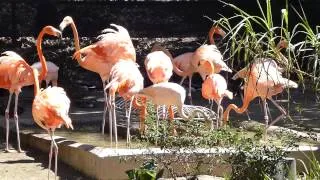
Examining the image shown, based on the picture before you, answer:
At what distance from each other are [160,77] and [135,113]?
2.73 ft

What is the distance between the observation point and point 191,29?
45.1 feet

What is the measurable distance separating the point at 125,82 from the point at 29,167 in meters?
1.17

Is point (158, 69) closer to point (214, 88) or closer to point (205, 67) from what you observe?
point (214, 88)

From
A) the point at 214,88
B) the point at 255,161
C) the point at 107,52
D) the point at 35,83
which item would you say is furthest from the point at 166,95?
the point at 255,161

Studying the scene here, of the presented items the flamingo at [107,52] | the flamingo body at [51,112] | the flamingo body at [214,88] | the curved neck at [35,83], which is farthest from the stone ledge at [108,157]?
the flamingo body at [214,88]

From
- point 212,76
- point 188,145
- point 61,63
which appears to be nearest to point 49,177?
point 188,145

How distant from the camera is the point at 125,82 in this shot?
591cm

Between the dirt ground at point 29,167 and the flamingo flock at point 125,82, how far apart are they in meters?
0.20

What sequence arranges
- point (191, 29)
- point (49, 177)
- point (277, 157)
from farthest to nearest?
point (191, 29) → point (49, 177) → point (277, 157)

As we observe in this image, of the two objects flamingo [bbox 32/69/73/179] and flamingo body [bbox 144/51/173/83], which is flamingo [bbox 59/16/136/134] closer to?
flamingo body [bbox 144/51/173/83]

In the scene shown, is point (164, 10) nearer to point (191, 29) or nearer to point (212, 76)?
point (191, 29)

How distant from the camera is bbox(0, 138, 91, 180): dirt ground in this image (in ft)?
18.7

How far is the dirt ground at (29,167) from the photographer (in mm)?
5699

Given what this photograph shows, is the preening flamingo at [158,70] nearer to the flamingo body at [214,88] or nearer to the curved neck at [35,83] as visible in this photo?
the flamingo body at [214,88]
